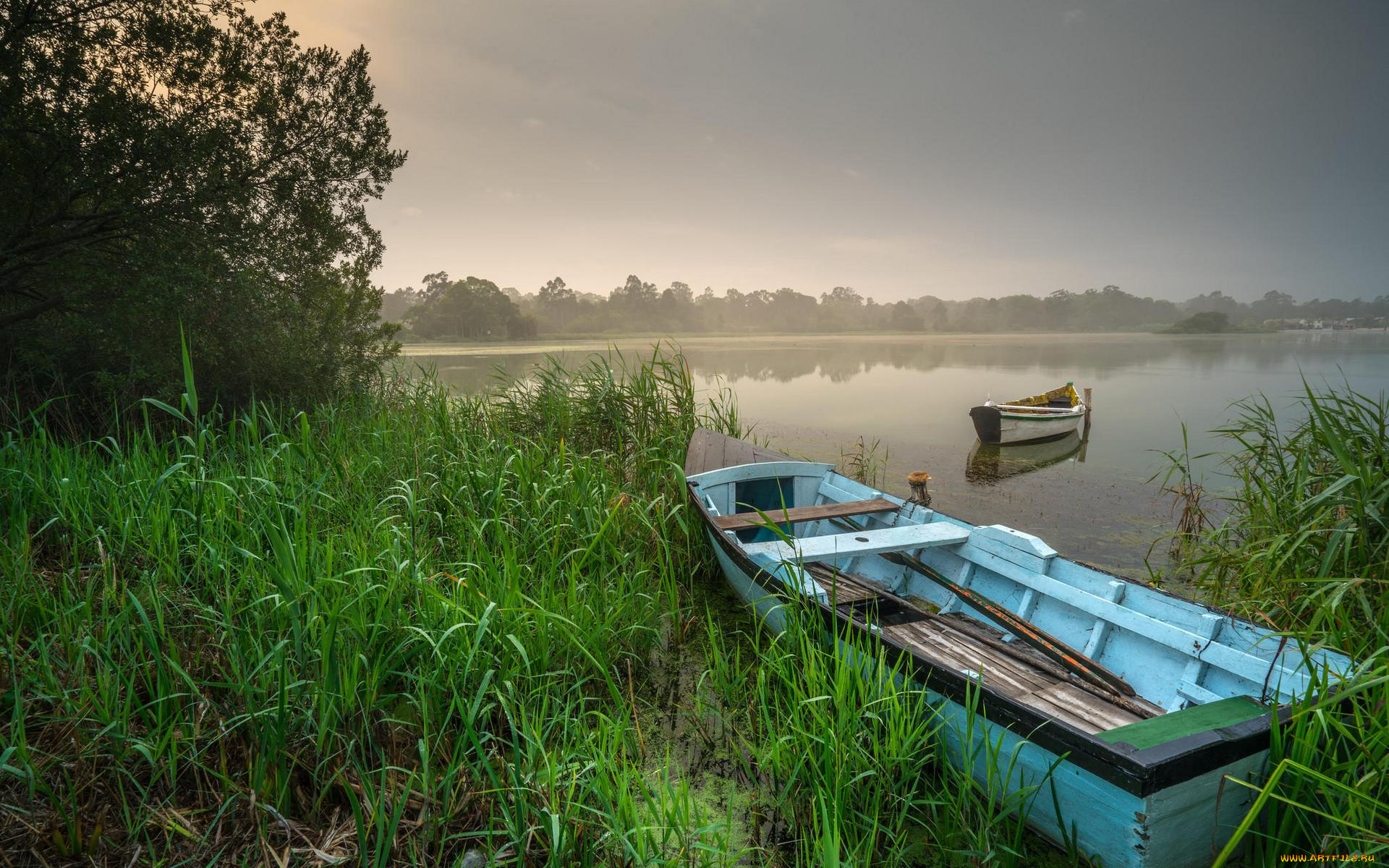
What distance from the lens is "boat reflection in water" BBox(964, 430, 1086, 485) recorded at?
10.5 metres

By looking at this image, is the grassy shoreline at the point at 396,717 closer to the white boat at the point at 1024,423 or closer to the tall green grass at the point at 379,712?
the tall green grass at the point at 379,712

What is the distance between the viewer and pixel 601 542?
429cm

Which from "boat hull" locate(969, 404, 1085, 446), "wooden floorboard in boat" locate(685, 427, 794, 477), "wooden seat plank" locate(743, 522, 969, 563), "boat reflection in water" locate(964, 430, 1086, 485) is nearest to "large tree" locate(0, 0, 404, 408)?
"wooden floorboard in boat" locate(685, 427, 794, 477)

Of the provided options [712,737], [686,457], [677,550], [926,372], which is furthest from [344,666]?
[926,372]

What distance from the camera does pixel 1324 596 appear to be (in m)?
2.99

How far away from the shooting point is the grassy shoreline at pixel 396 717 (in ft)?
6.82

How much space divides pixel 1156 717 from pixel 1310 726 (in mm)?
411

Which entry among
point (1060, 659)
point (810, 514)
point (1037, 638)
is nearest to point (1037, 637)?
point (1037, 638)

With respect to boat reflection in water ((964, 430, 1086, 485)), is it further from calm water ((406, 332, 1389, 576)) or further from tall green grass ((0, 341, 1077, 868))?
tall green grass ((0, 341, 1077, 868))

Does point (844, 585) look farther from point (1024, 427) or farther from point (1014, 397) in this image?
point (1014, 397)

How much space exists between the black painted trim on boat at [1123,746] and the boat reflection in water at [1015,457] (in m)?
8.36

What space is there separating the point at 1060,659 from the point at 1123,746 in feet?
4.51

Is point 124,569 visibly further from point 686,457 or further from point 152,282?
point 686,457

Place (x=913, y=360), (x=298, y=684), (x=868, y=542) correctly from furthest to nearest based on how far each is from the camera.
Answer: (x=913, y=360) → (x=868, y=542) → (x=298, y=684)
